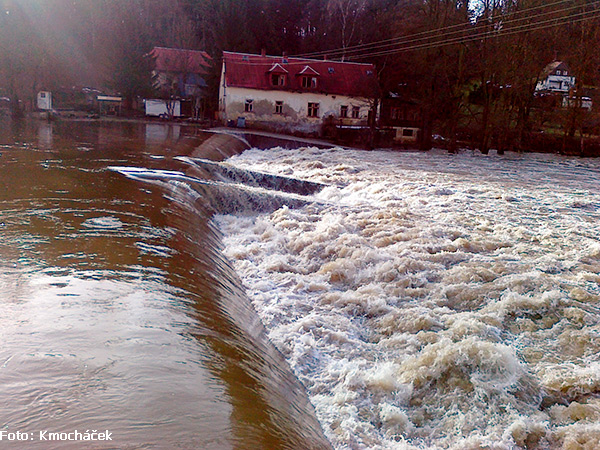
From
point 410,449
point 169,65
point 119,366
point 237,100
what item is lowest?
point 410,449

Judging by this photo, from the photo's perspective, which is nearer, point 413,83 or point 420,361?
point 420,361

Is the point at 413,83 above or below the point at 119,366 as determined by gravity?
above

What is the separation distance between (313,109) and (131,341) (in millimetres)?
40006

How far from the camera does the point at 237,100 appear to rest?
42.6 m

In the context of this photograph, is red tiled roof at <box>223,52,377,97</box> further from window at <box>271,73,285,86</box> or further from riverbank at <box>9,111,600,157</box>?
riverbank at <box>9,111,600,157</box>

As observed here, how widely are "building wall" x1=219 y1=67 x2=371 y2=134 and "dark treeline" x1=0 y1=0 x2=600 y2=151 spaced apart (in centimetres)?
373

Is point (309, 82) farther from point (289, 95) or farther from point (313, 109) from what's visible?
point (313, 109)

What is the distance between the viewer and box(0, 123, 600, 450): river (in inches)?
185

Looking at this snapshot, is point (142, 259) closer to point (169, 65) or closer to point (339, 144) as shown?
point (339, 144)

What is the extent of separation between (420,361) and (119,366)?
360 centimetres

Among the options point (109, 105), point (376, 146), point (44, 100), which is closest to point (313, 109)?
point (376, 146)

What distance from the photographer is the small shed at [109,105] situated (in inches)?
1848

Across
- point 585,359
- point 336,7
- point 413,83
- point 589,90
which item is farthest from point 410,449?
point 336,7

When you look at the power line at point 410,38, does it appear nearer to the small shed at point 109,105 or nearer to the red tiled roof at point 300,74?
the red tiled roof at point 300,74
